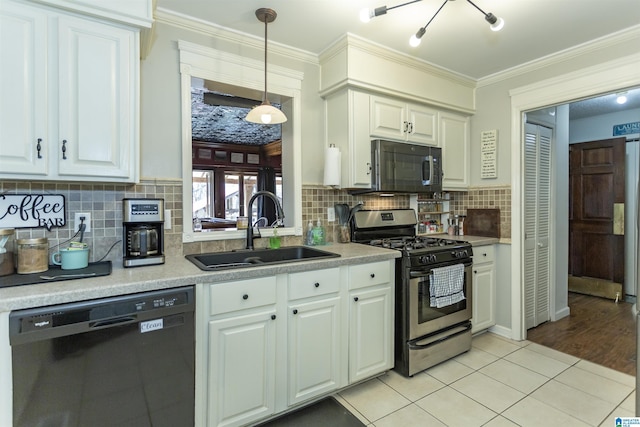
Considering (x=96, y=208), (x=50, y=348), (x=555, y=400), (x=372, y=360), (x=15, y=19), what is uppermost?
(x=15, y=19)

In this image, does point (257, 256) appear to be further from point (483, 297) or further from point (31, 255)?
point (483, 297)

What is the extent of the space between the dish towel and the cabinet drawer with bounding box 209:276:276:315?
4.13 ft

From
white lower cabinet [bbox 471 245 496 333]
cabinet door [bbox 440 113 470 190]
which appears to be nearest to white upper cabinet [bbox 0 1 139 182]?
cabinet door [bbox 440 113 470 190]

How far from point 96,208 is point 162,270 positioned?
0.62 metres

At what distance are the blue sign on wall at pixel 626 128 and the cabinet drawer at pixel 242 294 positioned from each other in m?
5.21

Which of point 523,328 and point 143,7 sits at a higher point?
point 143,7

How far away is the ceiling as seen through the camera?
6.65 ft

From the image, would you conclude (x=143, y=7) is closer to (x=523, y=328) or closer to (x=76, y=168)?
(x=76, y=168)

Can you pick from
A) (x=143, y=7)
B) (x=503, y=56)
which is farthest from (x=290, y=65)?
(x=503, y=56)

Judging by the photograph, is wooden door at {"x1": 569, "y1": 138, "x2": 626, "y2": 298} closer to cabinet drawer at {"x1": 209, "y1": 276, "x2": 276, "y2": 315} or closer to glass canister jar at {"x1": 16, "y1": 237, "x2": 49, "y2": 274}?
cabinet drawer at {"x1": 209, "y1": 276, "x2": 276, "y2": 315}

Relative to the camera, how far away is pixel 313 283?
194 cm

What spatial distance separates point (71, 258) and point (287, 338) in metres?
1.19

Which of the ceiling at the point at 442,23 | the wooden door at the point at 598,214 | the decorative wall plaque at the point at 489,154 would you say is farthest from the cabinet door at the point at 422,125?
the wooden door at the point at 598,214

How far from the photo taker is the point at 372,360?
2213mm
